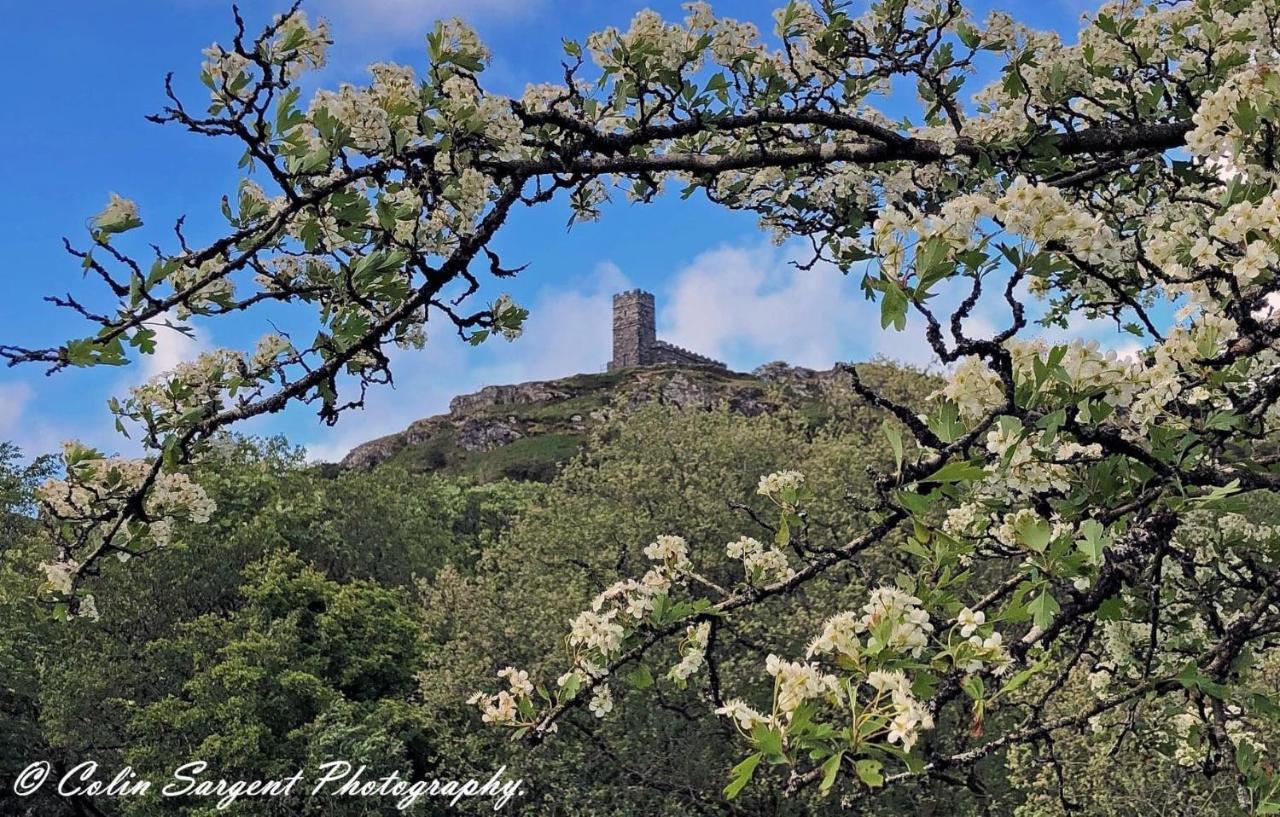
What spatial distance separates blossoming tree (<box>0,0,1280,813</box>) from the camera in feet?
8.45

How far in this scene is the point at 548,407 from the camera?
101500mm

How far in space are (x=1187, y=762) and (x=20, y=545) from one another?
34308 mm


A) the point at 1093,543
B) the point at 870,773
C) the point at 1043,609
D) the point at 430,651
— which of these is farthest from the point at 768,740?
the point at 430,651

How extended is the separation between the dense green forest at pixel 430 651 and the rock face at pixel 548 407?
56.5 m

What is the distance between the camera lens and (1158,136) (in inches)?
185

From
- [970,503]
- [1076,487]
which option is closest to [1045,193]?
[1076,487]

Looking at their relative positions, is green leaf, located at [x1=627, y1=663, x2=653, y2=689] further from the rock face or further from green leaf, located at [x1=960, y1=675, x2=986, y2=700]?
the rock face

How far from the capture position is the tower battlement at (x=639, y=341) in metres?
116

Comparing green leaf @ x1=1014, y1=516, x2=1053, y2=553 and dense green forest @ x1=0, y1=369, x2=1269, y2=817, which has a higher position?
dense green forest @ x1=0, y1=369, x2=1269, y2=817

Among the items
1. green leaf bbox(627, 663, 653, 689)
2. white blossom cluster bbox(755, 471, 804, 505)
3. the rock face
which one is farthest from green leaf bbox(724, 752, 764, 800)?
the rock face

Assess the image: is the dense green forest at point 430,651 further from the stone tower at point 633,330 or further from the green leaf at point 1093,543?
the stone tower at point 633,330

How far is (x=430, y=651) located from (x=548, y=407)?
77465 millimetres

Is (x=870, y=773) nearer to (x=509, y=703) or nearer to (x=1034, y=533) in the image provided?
(x=1034, y=533)

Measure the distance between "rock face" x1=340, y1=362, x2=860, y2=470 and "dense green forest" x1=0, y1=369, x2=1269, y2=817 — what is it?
56515 millimetres
